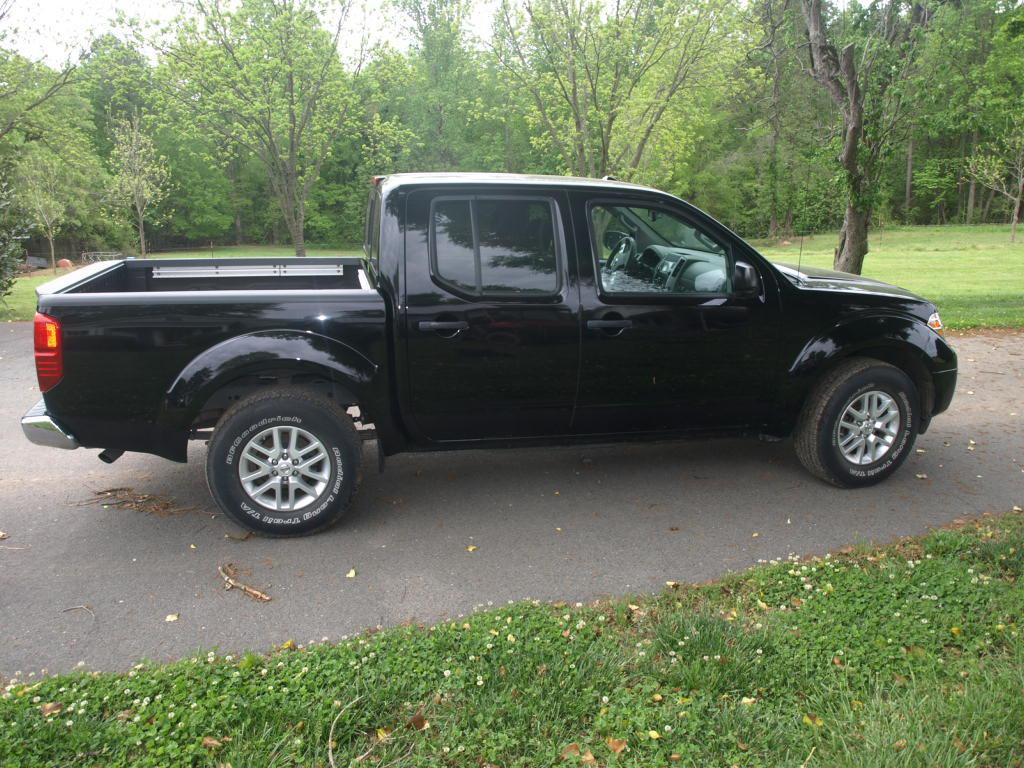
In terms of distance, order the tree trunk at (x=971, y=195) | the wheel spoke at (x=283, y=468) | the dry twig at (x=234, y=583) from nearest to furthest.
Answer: the dry twig at (x=234, y=583) → the wheel spoke at (x=283, y=468) → the tree trunk at (x=971, y=195)

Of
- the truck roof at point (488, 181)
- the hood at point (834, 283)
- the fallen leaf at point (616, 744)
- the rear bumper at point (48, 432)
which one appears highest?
the truck roof at point (488, 181)

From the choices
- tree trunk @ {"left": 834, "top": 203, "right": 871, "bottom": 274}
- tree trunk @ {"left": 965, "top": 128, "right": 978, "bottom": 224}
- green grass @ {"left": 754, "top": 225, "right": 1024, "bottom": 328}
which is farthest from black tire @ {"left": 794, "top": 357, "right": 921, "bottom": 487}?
tree trunk @ {"left": 965, "top": 128, "right": 978, "bottom": 224}

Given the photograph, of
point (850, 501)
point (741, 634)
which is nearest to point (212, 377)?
point (741, 634)

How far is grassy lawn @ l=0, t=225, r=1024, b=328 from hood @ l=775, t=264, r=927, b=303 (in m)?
4.20

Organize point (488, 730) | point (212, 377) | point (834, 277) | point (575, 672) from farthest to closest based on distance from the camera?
point (834, 277) → point (212, 377) → point (575, 672) → point (488, 730)

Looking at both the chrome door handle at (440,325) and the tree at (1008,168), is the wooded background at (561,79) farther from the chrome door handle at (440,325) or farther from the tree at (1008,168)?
the tree at (1008,168)

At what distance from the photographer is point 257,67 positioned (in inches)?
561

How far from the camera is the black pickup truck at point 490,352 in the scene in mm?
4145

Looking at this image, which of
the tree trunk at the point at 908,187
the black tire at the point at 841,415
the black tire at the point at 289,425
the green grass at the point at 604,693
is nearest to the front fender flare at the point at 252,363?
the black tire at the point at 289,425

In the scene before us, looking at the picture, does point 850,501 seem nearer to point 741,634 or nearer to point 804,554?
point 804,554

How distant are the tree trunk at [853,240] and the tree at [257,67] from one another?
33.1 feet

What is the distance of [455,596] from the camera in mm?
3742

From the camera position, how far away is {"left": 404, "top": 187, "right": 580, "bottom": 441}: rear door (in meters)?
4.39

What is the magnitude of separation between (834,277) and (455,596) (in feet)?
11.8
